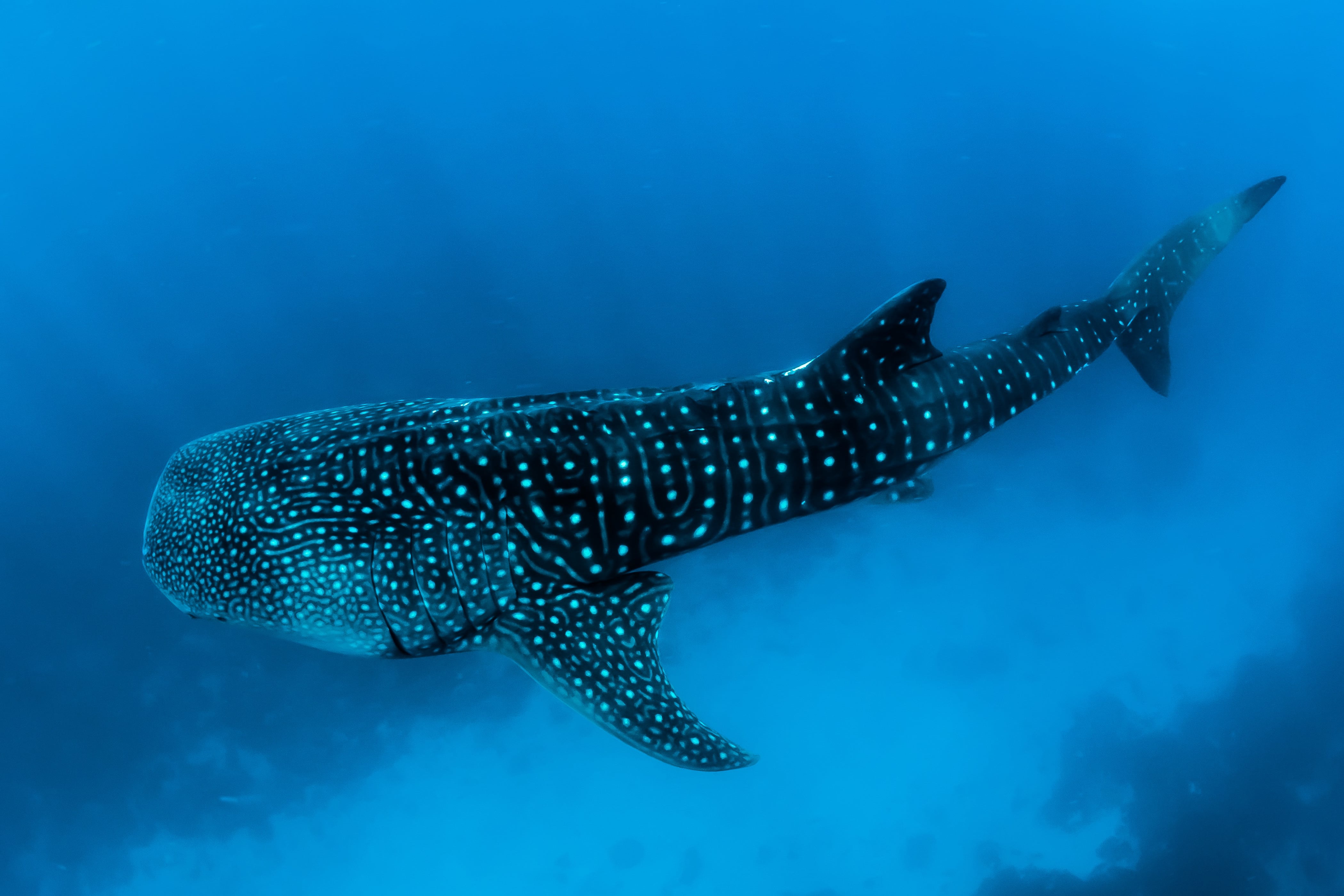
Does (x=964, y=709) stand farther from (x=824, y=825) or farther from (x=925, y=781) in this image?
(x=824, y=825)

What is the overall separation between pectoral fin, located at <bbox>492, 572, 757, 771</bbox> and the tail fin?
3718 millimetres

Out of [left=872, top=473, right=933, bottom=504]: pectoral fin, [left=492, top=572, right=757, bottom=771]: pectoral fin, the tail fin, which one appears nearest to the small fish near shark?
[left=492, top=572, right=757, bottom=771]: pectoral fin

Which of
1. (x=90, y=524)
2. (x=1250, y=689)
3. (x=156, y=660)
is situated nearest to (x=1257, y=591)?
(x=1250, y=689)

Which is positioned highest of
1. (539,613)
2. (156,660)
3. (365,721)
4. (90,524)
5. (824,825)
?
Result: (90,524)

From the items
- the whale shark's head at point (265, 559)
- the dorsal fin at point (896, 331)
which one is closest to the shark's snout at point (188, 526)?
the whale shark's head at point (265, 559)

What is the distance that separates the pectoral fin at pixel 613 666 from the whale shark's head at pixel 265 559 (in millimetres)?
655

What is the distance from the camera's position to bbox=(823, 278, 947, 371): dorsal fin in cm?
346

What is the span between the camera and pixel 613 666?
3.28m

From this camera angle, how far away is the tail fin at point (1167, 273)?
4867 millimetres

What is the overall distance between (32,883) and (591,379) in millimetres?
7849

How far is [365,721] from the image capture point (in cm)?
769

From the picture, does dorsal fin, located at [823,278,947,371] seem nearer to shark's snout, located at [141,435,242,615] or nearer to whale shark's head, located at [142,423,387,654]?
whale shark's head, located at [142,423,387,654]

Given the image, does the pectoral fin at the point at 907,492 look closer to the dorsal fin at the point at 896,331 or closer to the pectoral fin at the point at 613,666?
the dorsal fin at the point at 896,331

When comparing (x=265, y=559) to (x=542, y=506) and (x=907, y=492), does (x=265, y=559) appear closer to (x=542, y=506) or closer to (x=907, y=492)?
(x=542, y=506)
